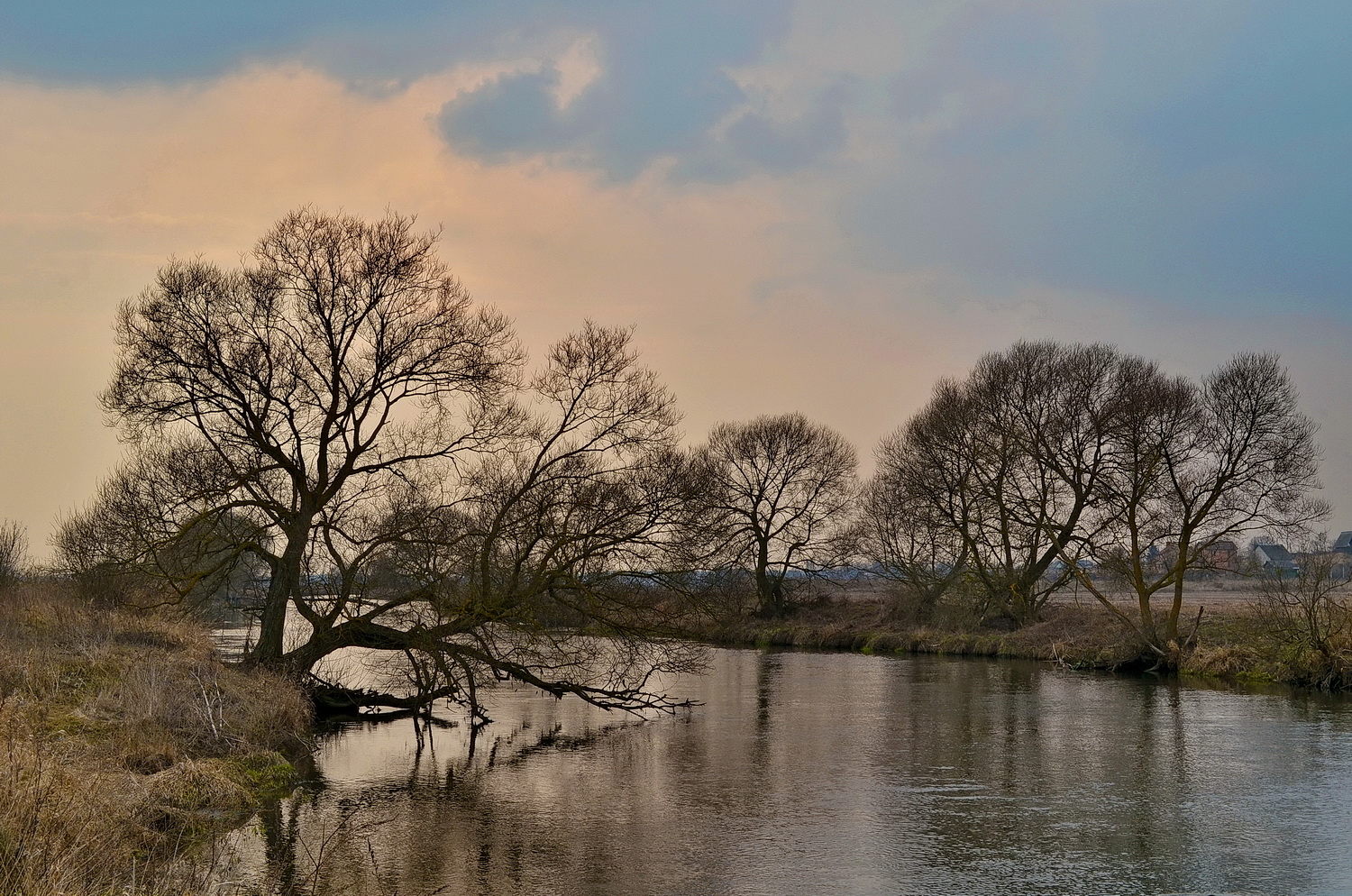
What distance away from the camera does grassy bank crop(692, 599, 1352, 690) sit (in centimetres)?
2820

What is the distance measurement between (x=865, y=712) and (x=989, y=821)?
402 inches

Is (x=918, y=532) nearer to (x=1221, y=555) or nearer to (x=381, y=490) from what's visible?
(x=1221, y=555)

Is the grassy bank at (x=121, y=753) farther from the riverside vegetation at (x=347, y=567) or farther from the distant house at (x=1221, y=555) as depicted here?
the distant house at (x=1221, y=555)

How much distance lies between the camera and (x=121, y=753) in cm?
1360

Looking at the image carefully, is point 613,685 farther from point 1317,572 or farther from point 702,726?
point 1317,572

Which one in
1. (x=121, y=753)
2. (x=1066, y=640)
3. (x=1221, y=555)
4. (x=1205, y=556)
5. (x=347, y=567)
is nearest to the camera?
(x=121, y=753)

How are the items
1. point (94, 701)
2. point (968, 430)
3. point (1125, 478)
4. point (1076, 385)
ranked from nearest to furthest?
1. point (94, 701)
2. point (1125, 478)
3. point (1076, 385)
4. point (968, 430)

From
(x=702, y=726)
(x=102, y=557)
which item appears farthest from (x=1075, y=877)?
(x=102, y=557)

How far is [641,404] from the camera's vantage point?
23062 millimetres

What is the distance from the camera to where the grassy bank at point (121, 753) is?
853 centimetres

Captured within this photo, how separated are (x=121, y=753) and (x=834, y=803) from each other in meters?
8.95

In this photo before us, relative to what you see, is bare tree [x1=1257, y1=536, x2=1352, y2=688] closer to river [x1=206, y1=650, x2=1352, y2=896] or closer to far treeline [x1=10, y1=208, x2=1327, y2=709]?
river [x1=206, y1=650, x2=1352, y2=896]

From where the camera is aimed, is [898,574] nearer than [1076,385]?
No

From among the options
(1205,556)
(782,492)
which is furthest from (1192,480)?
(782,492)
